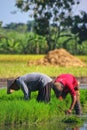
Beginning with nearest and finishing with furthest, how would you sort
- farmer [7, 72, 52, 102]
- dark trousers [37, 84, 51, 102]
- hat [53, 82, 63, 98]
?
hat [53, 82, 63, 98]
farmer [7, 72, 52, 102]
dark trousers [37, 84, 51, 102]

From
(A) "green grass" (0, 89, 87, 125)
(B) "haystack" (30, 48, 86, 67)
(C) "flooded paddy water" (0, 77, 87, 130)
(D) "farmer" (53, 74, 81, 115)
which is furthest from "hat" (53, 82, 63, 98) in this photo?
(B) "haystack" (30, 48, 86, 67)

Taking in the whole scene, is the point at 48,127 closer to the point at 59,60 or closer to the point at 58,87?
the point at 58,87

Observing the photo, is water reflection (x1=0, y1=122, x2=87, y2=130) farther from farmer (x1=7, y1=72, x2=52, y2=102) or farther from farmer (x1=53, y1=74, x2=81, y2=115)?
farmer (x1=7, y1=72, x2=52, y2=102)

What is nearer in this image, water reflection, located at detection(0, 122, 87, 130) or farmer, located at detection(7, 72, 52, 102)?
water reflection, located at detection(0, 122, 87, 130)

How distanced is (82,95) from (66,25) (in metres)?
37.3

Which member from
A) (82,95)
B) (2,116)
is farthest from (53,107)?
(82,95)

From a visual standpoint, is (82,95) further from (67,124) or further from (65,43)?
(65,43)

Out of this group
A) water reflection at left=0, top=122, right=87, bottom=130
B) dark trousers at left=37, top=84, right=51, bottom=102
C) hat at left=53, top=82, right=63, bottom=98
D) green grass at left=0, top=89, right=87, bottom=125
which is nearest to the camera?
water reflection at left=0, top=122, right=87, bottom=130

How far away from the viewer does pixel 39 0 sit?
52.0m

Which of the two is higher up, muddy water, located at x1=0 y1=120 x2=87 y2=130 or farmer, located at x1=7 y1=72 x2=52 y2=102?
farmer, located at x1=7 y1=72 x2=52 y2=102

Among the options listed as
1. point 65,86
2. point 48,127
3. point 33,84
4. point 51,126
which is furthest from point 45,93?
point 48,127

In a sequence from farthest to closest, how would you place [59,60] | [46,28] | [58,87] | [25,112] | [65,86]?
[46,28] < [59,60] < [65,86] < [58,87] < [25,112]

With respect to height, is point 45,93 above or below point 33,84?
below

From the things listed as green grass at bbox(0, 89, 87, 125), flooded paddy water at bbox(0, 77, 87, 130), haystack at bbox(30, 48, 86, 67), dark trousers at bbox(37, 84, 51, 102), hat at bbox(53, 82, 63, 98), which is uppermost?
hat at bbox(53, 82, 63, 98)
